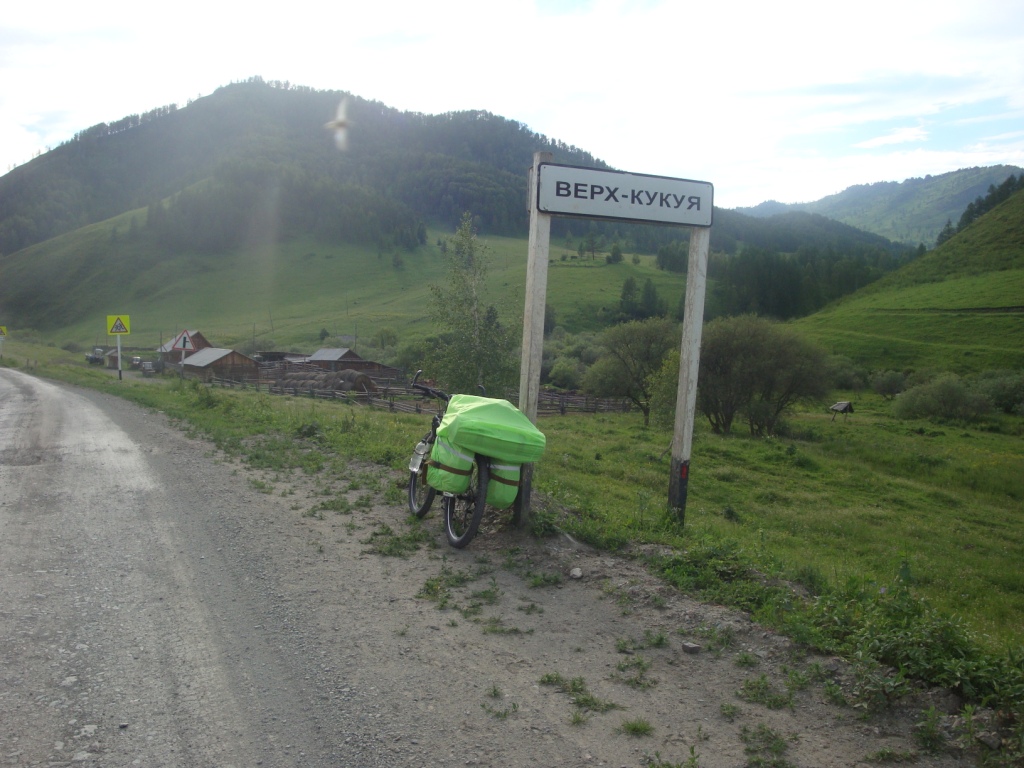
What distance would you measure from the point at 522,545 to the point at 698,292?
3.03m

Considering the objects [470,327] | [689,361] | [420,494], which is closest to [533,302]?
[689,361]

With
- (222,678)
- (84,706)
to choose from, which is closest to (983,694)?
(222,678)

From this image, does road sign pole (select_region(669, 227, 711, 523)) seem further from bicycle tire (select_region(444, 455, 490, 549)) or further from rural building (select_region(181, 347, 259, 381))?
rural building (select_region(181, 347, 259, 381))

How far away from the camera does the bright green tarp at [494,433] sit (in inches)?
227

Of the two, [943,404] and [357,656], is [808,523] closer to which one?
[357,656]

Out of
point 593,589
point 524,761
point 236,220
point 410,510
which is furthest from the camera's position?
point 236,220

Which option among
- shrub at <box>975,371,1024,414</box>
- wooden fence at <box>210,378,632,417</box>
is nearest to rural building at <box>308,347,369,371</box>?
wooden fence at <box>210,378,632,417</box>

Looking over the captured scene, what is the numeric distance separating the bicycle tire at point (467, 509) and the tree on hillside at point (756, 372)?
31359 mm

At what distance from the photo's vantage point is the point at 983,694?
11.1 feet

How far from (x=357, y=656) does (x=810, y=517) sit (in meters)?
15.2

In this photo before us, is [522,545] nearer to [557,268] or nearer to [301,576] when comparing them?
[301,576]

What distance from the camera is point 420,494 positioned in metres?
7.57

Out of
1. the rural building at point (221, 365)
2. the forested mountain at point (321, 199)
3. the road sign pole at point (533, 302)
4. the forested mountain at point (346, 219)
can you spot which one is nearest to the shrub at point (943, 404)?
the road sign pole at point (533, 302)

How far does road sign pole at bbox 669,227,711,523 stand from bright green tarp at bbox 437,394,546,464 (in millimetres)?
1786
